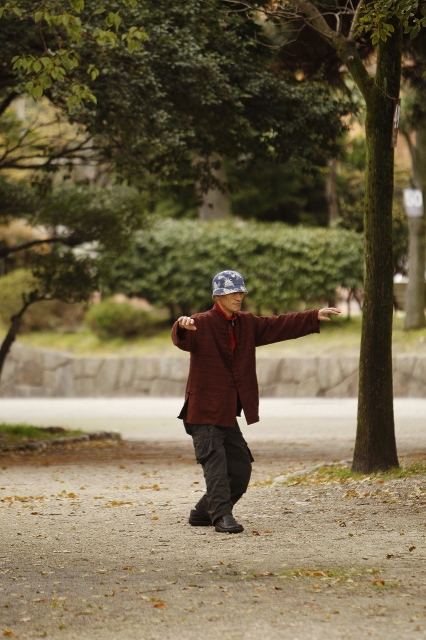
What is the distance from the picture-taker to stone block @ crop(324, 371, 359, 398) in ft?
74.1

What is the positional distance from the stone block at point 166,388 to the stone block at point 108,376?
98cm

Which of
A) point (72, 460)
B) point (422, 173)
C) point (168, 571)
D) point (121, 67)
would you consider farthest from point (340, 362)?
point (168, 571)

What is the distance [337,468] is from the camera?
10258 millimetres

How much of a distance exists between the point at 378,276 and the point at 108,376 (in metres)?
16.5

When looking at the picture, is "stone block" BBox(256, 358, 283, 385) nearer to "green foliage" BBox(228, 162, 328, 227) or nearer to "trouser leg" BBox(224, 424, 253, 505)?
"green foliage" BBox(228, 162, 328, 227)

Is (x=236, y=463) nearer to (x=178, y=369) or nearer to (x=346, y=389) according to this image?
(x=346, y=389)

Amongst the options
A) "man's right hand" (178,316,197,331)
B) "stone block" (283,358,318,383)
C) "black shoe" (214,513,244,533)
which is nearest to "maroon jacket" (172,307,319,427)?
"man's right hand" (178,316,197,331)

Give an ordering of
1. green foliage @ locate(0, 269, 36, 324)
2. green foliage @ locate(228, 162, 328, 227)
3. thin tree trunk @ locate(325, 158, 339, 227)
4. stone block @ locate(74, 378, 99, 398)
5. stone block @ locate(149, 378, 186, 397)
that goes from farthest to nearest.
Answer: green foliage @ locate(228, 162, 328, 227)
thin tree trunk @ locate(325, 158, 339, 227)
green foliage @ locate(0, 269, 36, 324)
stone block @ locate(74, 378, 99, 398)
stone block @ locate(149, 378, 186, 397)

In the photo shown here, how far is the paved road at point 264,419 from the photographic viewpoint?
14.9m

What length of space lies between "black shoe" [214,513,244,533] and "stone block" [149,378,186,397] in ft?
56.3

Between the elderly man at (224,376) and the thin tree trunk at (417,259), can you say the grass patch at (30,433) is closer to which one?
the elderly man at (224,376)

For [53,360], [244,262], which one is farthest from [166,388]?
[244,262]

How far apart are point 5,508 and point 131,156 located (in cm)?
486

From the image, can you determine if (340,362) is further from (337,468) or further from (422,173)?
(337,468)
